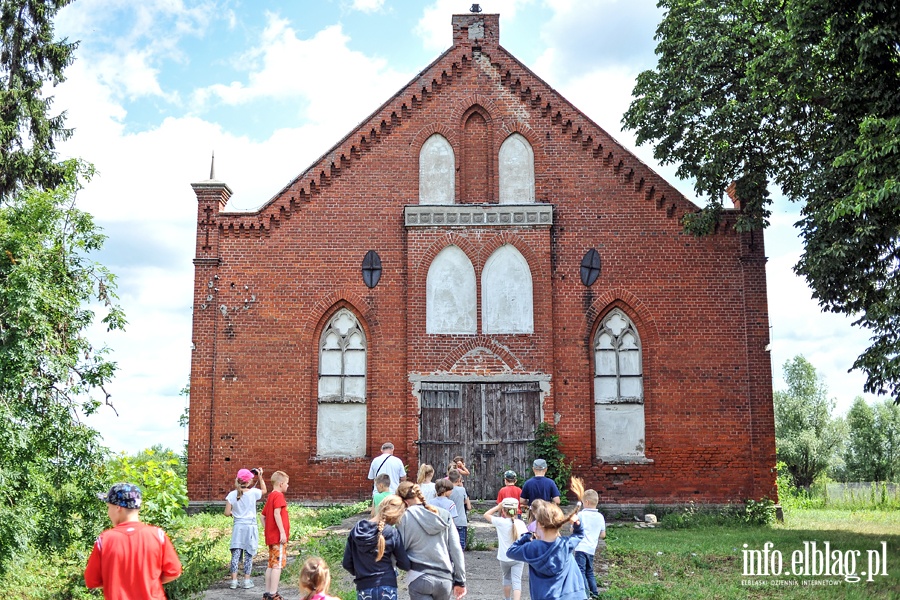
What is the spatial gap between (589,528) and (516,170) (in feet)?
36.5

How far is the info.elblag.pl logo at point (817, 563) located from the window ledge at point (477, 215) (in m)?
8.14

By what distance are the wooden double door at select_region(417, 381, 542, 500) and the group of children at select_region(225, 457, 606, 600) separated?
6.58 m

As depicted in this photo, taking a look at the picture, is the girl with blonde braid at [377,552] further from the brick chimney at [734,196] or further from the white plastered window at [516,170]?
the brick chimney at [734,196]

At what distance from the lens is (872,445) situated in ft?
131

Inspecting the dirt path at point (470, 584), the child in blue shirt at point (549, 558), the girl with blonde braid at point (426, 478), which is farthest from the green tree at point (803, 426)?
the child in blue shirt at point (549, 558)

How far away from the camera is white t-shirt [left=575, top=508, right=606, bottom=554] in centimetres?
903

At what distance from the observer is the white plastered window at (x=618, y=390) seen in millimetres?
17688

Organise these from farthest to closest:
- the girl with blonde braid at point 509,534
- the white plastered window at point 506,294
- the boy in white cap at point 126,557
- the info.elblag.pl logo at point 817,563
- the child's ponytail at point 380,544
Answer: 1. the white plastered window at point 506,294
2. the info.elblag.pl logo at point 817,563
3. the girl with blonde braid at point 509,534
4. the child's ponytail at point 380,544
5. the boy in white cap at point 126,557

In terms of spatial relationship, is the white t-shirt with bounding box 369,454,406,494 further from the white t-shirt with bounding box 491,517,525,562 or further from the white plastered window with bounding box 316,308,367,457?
the white plastered window with bounding box 316,308,367,457

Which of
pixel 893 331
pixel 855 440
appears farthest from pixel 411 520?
pixel 855 440

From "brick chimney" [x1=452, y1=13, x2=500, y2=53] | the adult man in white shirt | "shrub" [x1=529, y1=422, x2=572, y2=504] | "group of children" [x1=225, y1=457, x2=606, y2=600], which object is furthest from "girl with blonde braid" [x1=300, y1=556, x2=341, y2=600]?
"brick chimney" [x1=452, y1=13, x2=500, y2=53]

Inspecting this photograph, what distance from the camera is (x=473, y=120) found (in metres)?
19.0

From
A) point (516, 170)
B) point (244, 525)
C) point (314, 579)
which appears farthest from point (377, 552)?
point (516, 170)

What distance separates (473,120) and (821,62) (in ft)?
25.6
